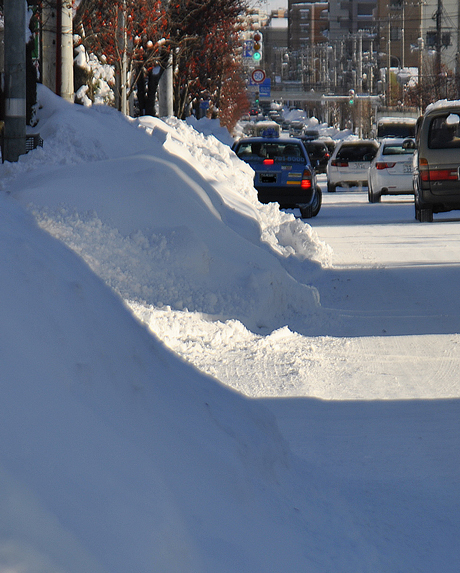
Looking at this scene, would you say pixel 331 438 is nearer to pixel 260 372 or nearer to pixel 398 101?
pixel 260 372

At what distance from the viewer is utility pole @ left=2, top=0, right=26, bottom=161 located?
380 inches

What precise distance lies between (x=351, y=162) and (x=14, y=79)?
18.8 m

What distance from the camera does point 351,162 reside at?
1084 inches

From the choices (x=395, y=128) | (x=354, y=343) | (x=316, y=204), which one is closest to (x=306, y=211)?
(x=316, y=204)

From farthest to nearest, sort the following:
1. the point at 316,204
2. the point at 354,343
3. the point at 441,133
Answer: the point at 316,204
the point at 441,133
the point at 354,343

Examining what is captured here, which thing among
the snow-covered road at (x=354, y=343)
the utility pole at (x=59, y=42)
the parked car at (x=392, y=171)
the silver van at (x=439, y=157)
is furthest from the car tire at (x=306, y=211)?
the snow-covered road at (x=354, y=343)

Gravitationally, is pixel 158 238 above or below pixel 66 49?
below

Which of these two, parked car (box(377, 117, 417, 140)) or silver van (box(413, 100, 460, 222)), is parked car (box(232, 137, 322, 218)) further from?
parked car (box(377, 117, 417, 140))

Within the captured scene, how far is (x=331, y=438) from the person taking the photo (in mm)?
4969

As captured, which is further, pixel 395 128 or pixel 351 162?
pixel 395 128

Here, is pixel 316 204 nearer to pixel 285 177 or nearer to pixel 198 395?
pixel 285 177

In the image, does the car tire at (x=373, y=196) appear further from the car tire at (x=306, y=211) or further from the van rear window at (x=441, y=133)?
the van rear window at (x=441, y=133)

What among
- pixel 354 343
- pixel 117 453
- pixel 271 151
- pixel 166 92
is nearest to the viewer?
pixel 117 453

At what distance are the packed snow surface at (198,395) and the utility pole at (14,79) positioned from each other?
32 cm
